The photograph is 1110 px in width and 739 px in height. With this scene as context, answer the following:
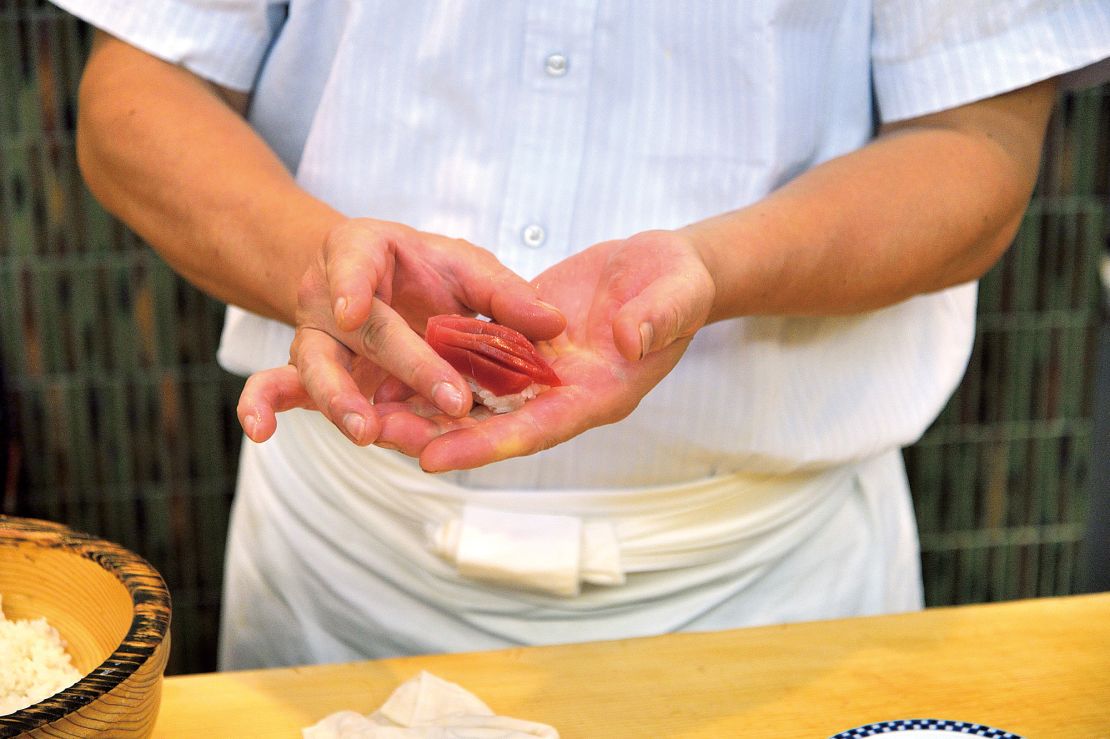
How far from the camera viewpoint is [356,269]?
2.38ft

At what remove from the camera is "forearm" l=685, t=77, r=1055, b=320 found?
920mm

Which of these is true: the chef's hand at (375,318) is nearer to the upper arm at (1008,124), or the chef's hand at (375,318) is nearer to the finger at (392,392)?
the finger at (392,392)

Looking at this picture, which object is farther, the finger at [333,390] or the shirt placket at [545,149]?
the shirt placket at [545,149]

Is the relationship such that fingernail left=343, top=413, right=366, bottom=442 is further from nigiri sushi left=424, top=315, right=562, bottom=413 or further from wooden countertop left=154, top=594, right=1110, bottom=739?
wooden countertop left=154, top=594, right=1110, bottom=739

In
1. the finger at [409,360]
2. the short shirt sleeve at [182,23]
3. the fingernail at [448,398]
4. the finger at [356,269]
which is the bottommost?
Result: the fingernail at [448,398]

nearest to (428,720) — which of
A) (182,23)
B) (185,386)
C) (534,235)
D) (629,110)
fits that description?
(534,235)

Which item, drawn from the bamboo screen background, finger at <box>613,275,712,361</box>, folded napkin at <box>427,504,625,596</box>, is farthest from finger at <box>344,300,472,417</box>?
the bamboo screen background

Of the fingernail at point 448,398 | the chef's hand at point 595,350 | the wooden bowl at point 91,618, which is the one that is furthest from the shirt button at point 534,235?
the wooden bowl at point 91,618

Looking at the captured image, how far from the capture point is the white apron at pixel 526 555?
1061 mm

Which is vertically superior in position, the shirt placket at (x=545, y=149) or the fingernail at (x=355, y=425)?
the shirt placket at (x=545, y=149)

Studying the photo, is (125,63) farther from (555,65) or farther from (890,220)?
(890,220)

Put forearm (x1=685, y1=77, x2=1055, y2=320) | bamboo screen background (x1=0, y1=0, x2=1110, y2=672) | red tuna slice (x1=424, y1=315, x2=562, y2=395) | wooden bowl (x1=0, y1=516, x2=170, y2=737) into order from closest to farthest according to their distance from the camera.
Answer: wooden bowl (x1=0, y1=516, x2=170, y2=737), red tuna slice (x1=424, y1=315, x2=562, y2=395), forearm (x1=685, y1=77, x2=1055, y2=320), bamboo screen background (x1=0, y1=0, x2=1110, y2=672)

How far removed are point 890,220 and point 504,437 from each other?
1.53 feet

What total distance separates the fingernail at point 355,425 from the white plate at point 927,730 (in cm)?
35
